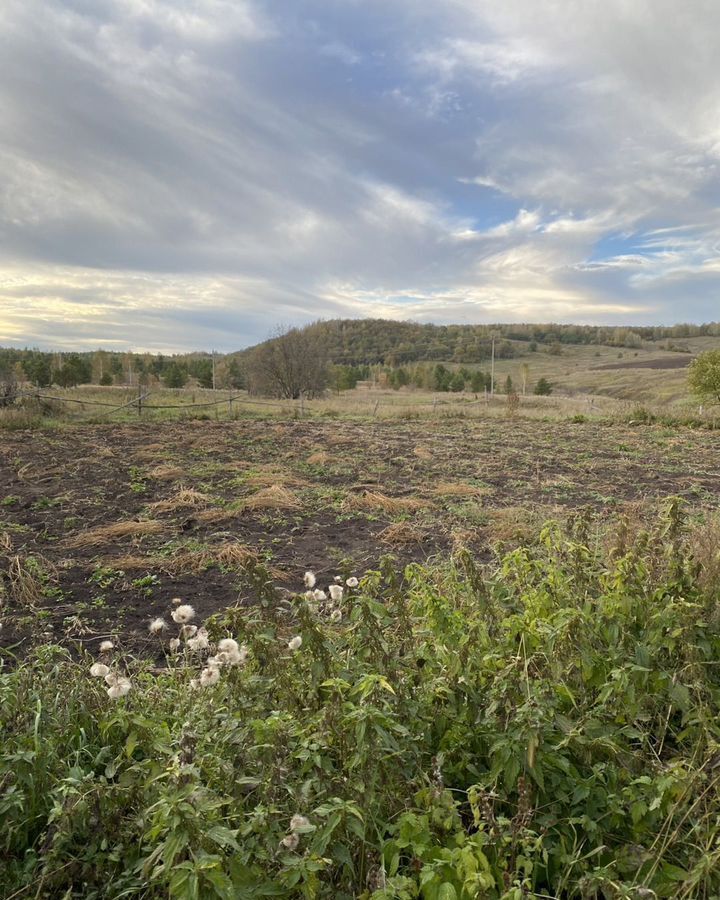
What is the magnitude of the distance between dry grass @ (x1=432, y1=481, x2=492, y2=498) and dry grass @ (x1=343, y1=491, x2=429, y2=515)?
0.63 meters

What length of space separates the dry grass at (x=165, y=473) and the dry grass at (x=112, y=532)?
265cm

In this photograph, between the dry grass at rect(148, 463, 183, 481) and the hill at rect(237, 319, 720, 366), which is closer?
the dry grass at rect(148, 463, 183, 481)

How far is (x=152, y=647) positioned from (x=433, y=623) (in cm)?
229

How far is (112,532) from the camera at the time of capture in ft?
20.7

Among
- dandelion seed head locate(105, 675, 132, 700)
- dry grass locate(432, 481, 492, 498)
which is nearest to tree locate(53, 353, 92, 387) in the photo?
dry grass locate(432, 481, 492, 498)

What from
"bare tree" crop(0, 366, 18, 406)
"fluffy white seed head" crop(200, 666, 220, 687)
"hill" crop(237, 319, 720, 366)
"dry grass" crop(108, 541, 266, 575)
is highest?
"hill" crop(237, 319, 720, 366)

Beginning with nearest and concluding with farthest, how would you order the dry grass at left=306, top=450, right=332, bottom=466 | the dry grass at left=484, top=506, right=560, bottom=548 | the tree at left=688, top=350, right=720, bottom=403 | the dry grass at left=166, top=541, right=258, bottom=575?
the dry grass at left=166, top=541, right=258, bottom=575, the dry grass at left=484, top=506, right=560, bottom=548, the dry grass at left=306, top=450, right=332, bottom=466, the tree at left=688, top=350, right=720, bottom=403

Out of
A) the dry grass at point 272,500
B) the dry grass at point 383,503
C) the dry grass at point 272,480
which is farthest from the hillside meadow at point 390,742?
the dry grass at point 272,480

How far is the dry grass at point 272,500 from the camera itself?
759cm

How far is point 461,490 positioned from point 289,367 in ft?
100

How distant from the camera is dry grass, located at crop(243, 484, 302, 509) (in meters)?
7.59

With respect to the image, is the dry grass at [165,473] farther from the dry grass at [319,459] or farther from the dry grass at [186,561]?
the dry grass at [186,561]

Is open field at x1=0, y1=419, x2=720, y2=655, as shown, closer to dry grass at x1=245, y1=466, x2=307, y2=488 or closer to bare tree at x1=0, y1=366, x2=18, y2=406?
dry grass at x1=245, y1=466, x2=307, y2=488

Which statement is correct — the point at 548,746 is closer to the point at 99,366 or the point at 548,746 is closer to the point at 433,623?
the point at 433,623
